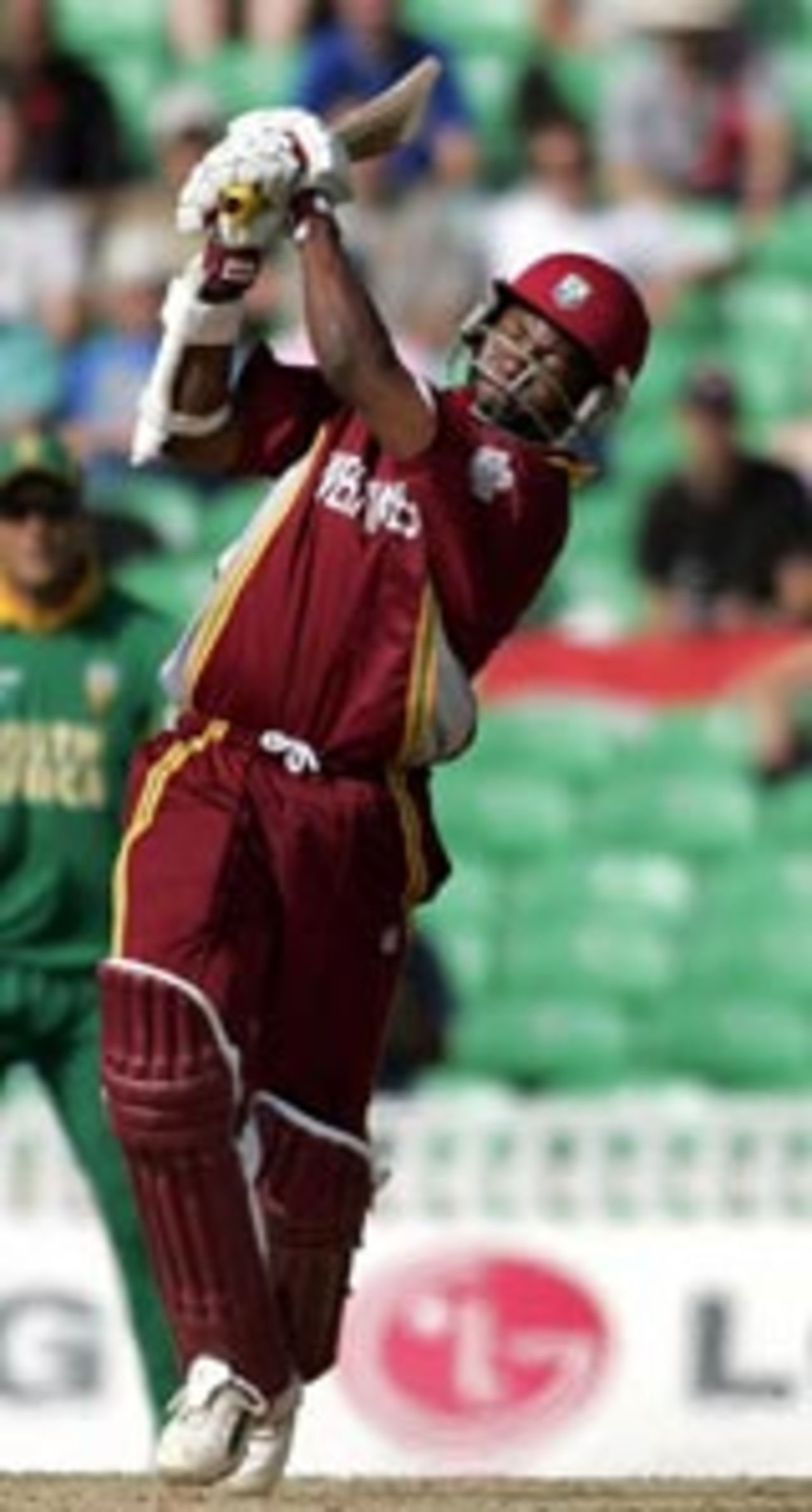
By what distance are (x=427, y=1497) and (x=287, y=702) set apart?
4.48 feet

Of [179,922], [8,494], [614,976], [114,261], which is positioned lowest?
[614,976]

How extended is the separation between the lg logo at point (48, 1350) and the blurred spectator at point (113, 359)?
3.45m

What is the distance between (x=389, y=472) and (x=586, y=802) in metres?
5.63

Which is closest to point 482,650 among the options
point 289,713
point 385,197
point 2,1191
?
point 289,713

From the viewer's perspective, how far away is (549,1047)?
1169 centimetres

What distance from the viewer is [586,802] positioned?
12297 mm

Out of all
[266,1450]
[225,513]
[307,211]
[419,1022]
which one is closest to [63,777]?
[419,1022]

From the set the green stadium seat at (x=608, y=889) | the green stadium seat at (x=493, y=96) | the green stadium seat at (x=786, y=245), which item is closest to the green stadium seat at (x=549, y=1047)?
the green stadium seat at (x=608, y=889)

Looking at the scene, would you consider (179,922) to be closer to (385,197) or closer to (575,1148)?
(575,1148)

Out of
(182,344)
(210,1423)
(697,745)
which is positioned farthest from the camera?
(697,745)

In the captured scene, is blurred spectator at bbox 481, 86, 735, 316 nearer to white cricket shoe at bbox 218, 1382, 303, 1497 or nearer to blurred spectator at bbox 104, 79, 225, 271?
blurred spectator at bbox 104, 79, 225, 271

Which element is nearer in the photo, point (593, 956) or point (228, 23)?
point (593, 956)

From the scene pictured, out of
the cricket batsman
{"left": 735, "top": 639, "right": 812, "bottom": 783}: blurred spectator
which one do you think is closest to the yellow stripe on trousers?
the cricket batsman

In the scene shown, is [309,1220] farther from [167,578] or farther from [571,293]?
[167,578]
